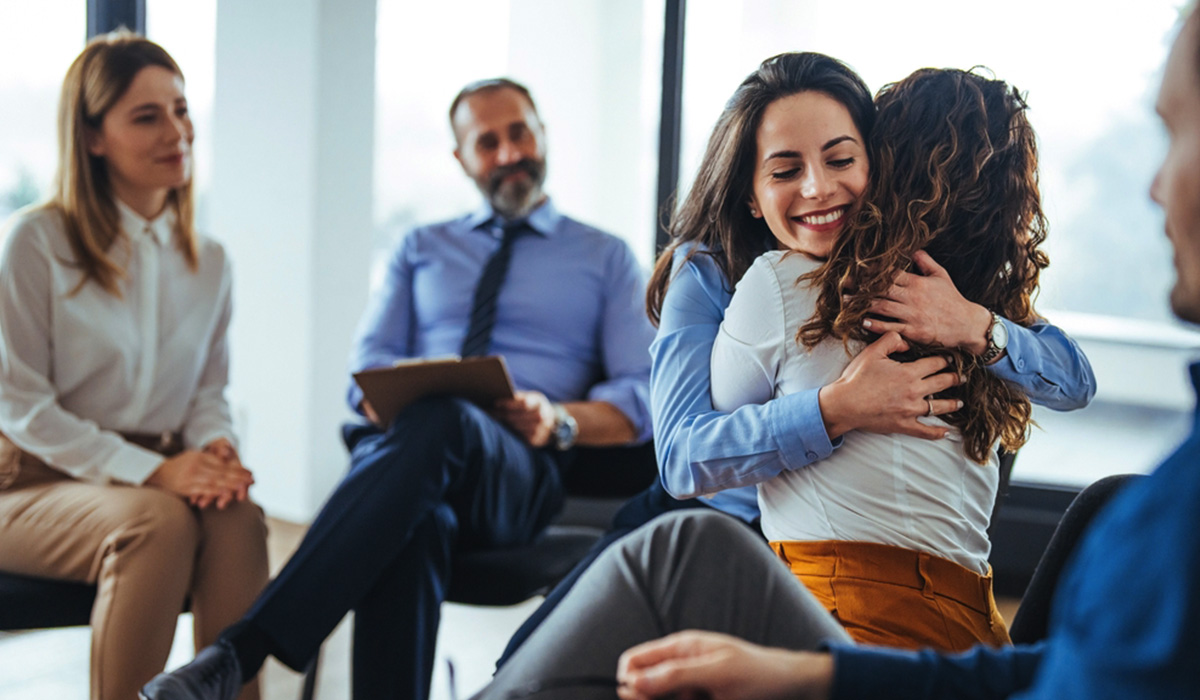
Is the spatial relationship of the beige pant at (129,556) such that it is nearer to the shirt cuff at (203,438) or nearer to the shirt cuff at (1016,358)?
the shirt cuff at (203,438)

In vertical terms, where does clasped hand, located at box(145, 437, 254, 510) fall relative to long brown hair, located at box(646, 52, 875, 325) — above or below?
below

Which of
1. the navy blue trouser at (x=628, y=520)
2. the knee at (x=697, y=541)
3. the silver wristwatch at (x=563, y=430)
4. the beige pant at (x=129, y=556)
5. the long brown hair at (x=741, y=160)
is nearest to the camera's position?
the knee at (x=697, y=541)

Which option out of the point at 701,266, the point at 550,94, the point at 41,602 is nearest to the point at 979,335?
the point at 701,266

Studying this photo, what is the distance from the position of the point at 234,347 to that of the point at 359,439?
5.34 ft

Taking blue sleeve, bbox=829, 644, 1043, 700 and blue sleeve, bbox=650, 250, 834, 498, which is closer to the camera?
blue sleeve, bbox=829, 644, 1043, 700

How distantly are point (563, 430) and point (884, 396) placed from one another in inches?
45.5

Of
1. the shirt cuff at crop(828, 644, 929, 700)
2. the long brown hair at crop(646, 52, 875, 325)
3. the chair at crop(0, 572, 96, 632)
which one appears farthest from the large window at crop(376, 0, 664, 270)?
the shirt cuff at crop(828, 644, 929, 700)

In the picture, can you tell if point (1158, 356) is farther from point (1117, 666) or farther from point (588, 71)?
point (1117, 666)

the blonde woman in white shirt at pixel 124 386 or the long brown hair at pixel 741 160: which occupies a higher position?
the long brown hair at pixel 741 160

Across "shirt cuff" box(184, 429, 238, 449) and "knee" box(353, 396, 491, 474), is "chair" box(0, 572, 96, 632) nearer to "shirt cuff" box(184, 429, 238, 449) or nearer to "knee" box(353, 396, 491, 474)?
"shirt cuff" box(184, 429, 238, 449)

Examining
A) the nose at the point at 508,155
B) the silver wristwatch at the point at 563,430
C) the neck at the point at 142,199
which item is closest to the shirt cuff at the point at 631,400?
the silver wristwatch at the point at 563,430

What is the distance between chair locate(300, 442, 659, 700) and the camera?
1.82 meters

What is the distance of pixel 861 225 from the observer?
123cm

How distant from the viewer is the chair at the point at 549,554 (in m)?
1.82
